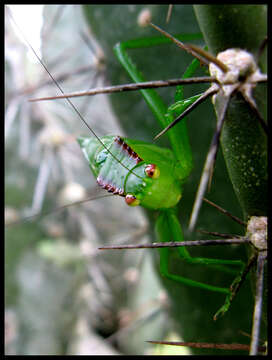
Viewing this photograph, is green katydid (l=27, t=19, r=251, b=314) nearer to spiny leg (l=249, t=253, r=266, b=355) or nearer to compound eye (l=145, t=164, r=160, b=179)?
compound eye (l=145, t=164, r=160, b=179)

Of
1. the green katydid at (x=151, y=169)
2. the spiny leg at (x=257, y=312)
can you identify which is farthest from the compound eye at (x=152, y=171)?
the spiny leg at (x=257, y=312)

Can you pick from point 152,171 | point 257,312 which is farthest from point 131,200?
point 257,312

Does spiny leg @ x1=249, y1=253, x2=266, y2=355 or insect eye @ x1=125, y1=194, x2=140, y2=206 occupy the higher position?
insect eye @ x1=125, y1=194, x2=140, y2=206

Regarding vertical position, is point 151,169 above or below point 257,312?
above

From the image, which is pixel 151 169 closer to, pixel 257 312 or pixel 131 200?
pixel 131 200

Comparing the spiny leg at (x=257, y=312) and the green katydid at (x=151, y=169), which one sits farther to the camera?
the green katydid at (x=151, y=169)

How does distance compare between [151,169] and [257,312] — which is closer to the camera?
[257,312]

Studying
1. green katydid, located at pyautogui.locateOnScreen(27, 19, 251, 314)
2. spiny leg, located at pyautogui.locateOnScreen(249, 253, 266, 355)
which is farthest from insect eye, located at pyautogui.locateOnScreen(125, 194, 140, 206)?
spiny leg, located at pyautogui.locateOnScreen(249, 253, 266, 355)

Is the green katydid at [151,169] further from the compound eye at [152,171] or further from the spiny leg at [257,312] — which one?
the spiny leg at [257,312]

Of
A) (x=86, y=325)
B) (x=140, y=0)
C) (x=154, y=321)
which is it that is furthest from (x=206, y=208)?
(x=86, y=325)
